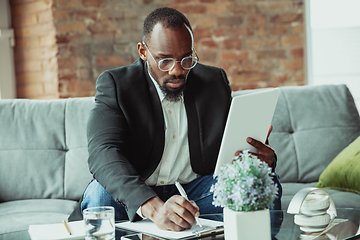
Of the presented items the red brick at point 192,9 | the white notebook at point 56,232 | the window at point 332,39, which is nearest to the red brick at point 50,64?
the red brick at point 192,9

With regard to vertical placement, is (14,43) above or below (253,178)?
above

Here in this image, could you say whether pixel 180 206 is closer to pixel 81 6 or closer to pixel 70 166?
pixel 70 166

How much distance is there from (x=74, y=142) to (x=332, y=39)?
7.49 feet

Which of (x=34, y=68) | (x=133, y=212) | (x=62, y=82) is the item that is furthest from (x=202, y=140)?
(x=34, y=68)

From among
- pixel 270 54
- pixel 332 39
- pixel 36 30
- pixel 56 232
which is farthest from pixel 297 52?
pixel 56 232

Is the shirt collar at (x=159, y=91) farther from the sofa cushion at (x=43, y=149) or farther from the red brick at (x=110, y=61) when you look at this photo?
the red brick at (x=110, y=61)

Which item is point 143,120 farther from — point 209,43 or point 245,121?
point 209,43

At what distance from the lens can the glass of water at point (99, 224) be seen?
97 cm

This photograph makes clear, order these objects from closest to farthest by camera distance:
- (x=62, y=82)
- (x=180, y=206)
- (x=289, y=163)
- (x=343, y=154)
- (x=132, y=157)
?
(x=180, y=206)
(x=132, y=157)
(x=343, y=154)
(x=289, y=163)
(x=62, y=82)

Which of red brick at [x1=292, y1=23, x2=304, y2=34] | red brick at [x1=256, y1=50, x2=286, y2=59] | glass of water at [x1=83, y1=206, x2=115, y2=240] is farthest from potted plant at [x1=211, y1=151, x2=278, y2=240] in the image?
red brick at [x1=292, y1=23, x2=304, y2=34]

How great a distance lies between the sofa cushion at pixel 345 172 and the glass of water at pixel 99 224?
128 cm

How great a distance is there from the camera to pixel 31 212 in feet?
5.89

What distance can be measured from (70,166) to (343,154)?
1.32 metres

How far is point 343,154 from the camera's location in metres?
2.00
